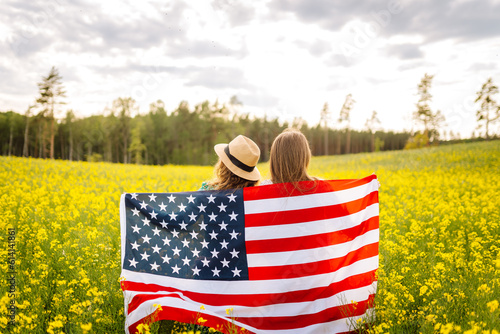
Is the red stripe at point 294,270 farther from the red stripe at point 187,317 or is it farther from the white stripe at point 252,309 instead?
the red stripe at point 187,317

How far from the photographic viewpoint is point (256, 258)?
3.70 m

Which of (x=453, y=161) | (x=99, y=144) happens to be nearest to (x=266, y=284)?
(x=453, y=161)

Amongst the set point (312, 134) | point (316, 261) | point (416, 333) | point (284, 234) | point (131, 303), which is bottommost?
point (416, 333)

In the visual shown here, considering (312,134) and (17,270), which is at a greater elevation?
(312,134)

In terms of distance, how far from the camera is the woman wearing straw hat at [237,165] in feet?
13.4

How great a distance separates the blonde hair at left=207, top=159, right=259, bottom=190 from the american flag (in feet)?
0.80

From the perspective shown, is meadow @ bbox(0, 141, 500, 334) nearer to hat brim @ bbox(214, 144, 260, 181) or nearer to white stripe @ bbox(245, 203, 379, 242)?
hat brim @ bbox(214, 144, 260, 181)

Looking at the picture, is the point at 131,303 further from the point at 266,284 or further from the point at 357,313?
the point at 357,313

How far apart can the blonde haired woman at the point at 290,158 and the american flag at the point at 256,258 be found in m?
0.12

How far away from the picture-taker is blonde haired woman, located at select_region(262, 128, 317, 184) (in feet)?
12.4

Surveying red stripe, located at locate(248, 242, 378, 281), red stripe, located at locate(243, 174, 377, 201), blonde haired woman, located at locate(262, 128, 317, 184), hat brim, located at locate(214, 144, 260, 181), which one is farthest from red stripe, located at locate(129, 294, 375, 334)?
hat brim, located at locate(214, 144, 260, 181)

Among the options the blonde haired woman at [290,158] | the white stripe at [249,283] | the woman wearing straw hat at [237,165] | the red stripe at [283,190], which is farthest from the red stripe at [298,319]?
the woman wearing straw hat at [237,165]

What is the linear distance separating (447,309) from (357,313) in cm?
93

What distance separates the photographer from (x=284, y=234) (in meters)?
3.70
